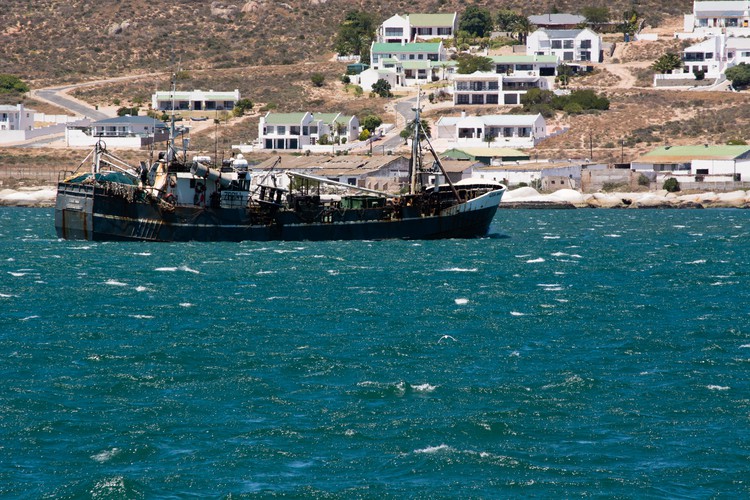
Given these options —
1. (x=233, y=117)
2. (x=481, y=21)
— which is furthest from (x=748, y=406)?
(x=481, y=21)

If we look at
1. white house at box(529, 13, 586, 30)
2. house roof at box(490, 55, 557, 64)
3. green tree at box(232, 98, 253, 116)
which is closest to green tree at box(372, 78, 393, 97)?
house roof at box(490, 55, 557, 64)

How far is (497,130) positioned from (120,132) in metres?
43.8

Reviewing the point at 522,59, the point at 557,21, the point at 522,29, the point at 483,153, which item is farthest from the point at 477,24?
the point at 483,153

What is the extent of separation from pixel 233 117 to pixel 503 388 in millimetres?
132361

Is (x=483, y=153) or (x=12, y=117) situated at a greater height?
(x=12, y=117)

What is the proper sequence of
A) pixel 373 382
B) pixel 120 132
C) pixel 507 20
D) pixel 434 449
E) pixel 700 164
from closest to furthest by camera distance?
pixel 434 449
pixel 373 382
pixel 700 164
pixel 120 132
pixel 507 20

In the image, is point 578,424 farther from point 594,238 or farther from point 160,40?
point 160,40

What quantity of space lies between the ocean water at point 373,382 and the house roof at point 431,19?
13869cm

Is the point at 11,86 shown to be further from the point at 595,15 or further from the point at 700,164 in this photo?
the point at 700,164

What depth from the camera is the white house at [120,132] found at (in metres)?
144

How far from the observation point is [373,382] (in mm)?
33500

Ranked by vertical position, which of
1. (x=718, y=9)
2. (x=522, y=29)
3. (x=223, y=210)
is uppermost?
(x=718, y=9)

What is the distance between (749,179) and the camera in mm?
122375

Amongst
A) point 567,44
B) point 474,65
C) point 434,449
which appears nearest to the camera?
point 434,449
